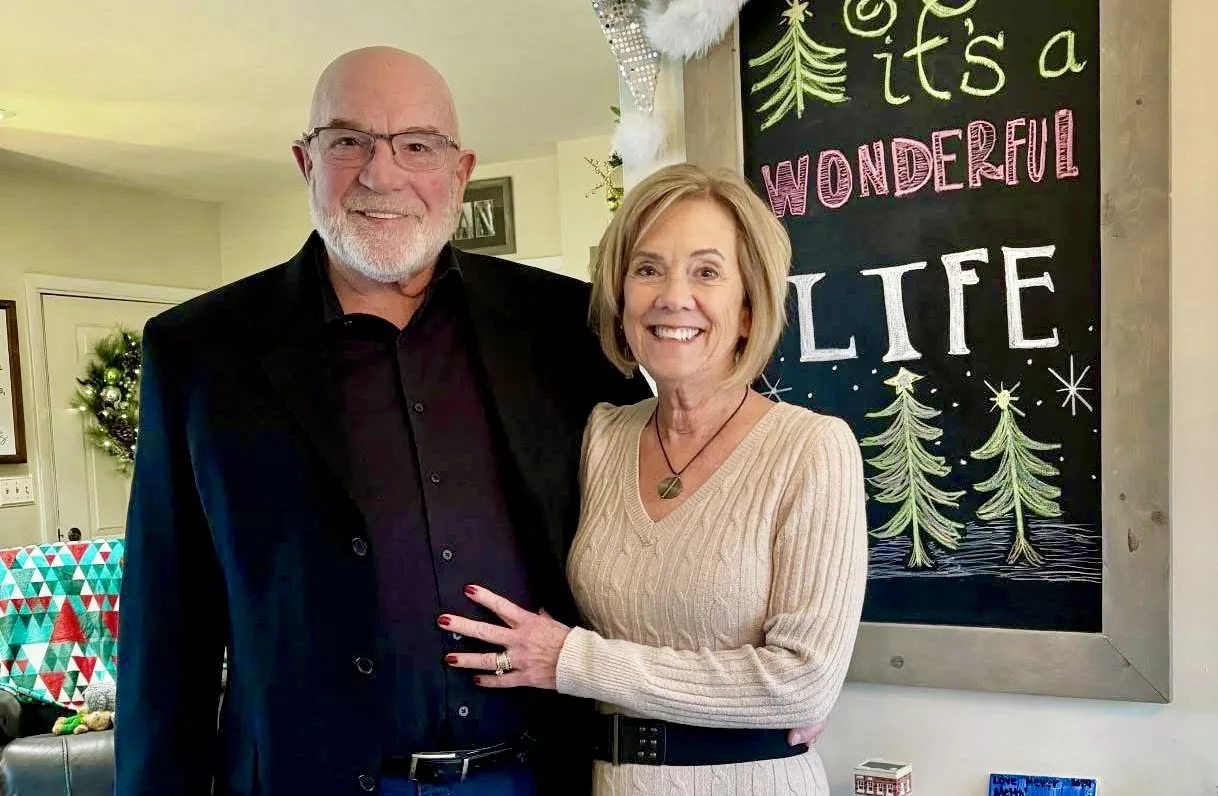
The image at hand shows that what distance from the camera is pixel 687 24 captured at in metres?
1.72

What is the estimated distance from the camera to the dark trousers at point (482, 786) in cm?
132

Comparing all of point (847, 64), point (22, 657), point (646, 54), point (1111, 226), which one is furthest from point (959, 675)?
point (22, 657)

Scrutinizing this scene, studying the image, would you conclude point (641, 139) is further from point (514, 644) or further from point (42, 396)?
point (42, 396)

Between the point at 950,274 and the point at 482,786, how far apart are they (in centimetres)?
110

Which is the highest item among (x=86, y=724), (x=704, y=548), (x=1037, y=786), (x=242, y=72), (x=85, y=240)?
(x=242, y=72)

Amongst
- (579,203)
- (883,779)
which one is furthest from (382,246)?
(579,203)

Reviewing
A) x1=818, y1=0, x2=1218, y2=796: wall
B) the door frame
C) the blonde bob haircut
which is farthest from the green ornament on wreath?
x1=818, y1=0, x2=1218, y2=796: wall

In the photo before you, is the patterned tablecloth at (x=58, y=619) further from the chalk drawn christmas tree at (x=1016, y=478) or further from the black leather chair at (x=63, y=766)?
the chalk drawn christmas tree at (x=1016, y=478)

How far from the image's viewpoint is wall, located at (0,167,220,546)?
5008mm

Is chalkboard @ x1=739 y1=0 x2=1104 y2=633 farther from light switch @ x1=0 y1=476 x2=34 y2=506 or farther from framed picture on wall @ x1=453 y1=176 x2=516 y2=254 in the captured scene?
light switch @ x1=0 y1=476 x2=34 y2=506

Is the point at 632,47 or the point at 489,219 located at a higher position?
the point at 489,219

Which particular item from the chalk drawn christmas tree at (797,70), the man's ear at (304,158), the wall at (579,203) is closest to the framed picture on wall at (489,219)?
the wall at (579,203)

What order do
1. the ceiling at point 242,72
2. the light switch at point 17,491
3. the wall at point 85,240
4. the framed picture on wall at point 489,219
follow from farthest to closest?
the framed picture on wall at point 489,219, the wall at point 85,240, the light switch at point 17,491, the ceiling at point 242,72

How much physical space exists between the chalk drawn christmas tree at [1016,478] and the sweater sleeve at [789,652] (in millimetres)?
481
